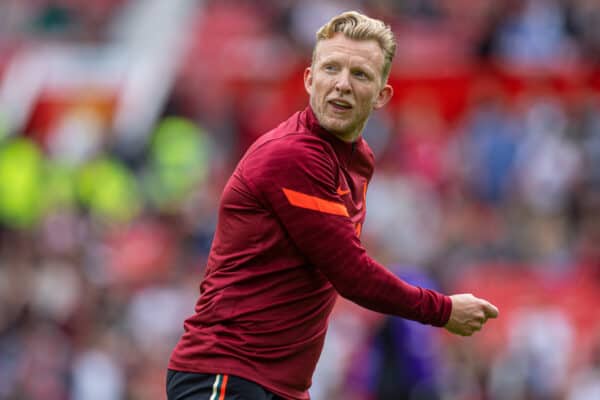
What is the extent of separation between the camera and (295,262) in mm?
4750

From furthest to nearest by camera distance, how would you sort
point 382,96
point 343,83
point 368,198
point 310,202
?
point 368,198 < point 382,96 < point 343,83 < point 310,202

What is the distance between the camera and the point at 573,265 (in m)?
→ 10.4

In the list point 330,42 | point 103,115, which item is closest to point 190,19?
point 103,115

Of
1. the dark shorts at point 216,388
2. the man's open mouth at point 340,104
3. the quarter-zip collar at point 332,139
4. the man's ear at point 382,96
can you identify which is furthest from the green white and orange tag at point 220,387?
the man's ear at point 382,96

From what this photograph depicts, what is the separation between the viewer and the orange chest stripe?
465cm

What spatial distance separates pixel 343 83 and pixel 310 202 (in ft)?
1.44

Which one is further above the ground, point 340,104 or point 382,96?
point 382,96

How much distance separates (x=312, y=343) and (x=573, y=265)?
5.86 metres

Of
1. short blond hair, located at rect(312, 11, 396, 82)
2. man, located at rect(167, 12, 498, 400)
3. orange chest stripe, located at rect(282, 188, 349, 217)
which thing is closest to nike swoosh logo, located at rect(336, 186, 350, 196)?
man, located at rect(167, 12, 498, 400)

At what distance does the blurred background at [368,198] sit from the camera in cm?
995

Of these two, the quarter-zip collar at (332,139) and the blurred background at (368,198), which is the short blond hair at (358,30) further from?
the blurred background at (368,198)

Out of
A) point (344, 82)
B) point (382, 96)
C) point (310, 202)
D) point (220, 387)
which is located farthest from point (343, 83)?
point (220, 387)

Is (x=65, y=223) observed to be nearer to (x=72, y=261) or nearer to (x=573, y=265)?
(x=72, y=261)

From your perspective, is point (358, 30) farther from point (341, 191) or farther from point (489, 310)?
point (489, 310)
